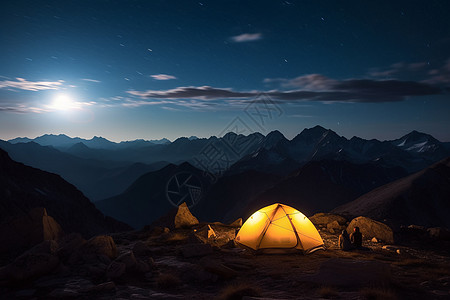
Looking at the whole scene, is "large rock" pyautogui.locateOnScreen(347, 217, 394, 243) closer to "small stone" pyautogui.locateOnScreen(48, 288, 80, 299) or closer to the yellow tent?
the yellow tent

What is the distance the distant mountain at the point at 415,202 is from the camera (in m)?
110

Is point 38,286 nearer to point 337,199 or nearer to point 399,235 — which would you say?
point 399,235

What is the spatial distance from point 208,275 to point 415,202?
466 feet

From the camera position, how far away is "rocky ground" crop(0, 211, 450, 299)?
7812 millimetres

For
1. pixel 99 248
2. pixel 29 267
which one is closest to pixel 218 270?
pixel 99 248

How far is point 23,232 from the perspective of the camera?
13.6m

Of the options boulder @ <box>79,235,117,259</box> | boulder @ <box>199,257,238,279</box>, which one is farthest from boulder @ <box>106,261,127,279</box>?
boulder @ <box>199,257,238,279</box>

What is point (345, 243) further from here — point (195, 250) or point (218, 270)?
point (218, 270)

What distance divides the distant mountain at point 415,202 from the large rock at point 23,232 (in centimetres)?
10952

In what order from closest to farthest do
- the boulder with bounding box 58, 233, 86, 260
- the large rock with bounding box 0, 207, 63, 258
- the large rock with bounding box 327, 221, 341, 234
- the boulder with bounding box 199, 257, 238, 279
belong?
1. the boulder with bounding box 199, 257, 238, 279
2. the boulder with bounding box 58, 233, 86, 260
3. the large rock with bounding box 0, 207, 63, 258
4. the large rock with bounding box 327, 221, 341, 234

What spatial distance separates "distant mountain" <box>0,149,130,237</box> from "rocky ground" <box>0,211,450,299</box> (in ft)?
217

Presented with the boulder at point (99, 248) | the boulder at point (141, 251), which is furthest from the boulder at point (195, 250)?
the boulder at point (99, 248)

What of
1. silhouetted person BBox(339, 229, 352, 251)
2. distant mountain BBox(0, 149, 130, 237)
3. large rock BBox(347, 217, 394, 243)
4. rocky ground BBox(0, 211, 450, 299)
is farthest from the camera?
distant mountain BBox(0, 149, 130, 237)

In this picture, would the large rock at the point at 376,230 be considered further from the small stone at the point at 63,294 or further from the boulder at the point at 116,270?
the small stone at the point at 63,294
